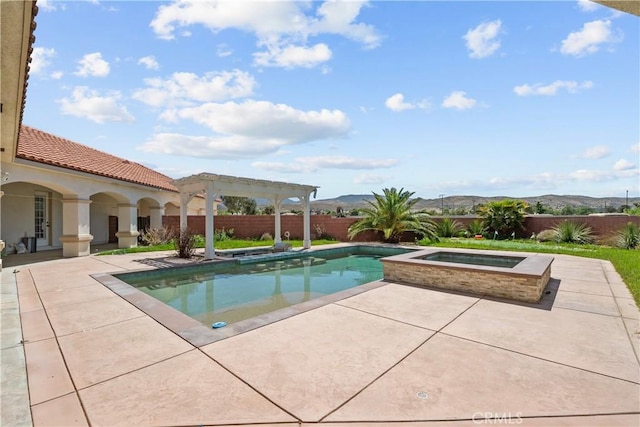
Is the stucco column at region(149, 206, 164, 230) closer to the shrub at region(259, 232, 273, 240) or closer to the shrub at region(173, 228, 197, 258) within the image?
the shrub at region(259, 232, 273, 240)

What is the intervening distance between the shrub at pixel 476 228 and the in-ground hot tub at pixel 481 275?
11786mm

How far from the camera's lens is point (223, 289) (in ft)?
27.3

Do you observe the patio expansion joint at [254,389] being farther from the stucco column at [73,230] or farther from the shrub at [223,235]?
the shrub at [223,235]

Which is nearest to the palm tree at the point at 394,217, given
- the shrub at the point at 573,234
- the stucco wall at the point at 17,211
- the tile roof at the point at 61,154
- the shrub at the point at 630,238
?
the shrub at the point at 573,234

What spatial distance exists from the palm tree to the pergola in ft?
13.2

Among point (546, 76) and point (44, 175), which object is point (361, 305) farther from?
point (44, 175)

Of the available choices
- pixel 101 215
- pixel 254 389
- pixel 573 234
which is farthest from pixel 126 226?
pixel 573 234

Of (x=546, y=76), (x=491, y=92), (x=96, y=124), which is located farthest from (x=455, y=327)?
(x=96, y=124)

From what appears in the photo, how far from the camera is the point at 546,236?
17.5m

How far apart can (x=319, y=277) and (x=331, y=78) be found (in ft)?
26.7

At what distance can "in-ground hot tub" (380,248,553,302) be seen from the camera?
615cm

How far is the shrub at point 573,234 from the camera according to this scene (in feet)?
54.1

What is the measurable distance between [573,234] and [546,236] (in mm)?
1236

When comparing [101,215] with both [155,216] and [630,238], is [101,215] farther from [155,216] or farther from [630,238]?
[630,238]
